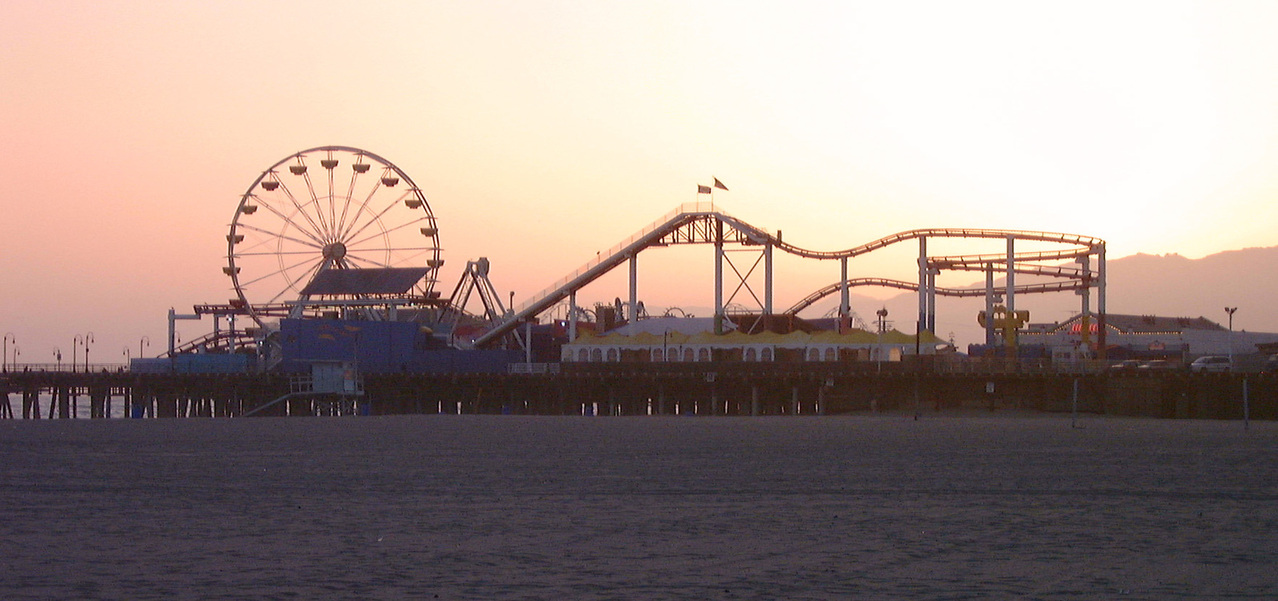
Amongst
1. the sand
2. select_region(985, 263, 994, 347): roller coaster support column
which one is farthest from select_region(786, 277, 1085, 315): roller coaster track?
the sand

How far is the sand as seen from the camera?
506 inches

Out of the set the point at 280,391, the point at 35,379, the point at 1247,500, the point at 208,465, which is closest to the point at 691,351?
the point at 280,391

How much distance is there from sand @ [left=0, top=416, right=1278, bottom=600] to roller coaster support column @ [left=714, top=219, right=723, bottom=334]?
1683 inches

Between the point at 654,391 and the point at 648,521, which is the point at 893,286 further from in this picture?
the point at 648,521

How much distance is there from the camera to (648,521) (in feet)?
56.8

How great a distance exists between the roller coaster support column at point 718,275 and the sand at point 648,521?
42.8 metres

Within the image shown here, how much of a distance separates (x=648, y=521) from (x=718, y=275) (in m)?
59.7

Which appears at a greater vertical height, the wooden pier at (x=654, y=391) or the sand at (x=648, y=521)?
the wooden pier at (x=654, y=391)

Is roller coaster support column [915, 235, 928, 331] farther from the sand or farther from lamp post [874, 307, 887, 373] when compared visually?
the sand

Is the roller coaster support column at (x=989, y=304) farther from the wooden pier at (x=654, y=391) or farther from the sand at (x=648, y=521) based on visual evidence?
the sand at (x=648, y=521)

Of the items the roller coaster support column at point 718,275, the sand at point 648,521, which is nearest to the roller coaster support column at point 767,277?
the roller coaster support column at point 718,275

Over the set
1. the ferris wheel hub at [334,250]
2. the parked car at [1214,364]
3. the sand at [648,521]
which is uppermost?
the ferris wheel hub at [334,250]

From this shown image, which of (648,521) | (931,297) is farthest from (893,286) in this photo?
(648,521)

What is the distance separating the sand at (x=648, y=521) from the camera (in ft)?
42.1
